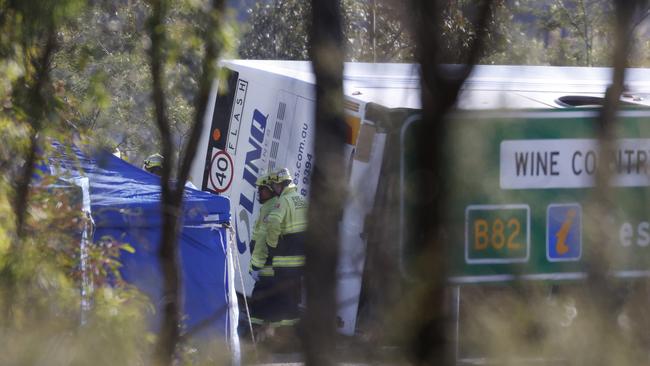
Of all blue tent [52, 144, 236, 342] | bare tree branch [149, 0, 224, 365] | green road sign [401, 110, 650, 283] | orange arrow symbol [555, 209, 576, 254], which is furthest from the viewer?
blue tent [52, 144, 236, 342]

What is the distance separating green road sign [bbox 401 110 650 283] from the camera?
2297 mm

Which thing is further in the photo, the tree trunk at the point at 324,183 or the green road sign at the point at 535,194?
the green road sign at the point at 535,194

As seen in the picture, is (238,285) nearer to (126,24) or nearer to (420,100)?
(126,24)

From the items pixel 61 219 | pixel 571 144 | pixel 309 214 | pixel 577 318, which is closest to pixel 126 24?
pixel 61 219

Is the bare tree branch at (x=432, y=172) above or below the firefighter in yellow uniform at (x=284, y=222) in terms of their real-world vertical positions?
below

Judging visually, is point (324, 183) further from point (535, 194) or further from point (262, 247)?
point (262, 247)

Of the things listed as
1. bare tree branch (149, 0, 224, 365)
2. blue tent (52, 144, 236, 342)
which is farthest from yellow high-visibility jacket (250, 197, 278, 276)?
bare tree branch (149, 0, 224, 365)

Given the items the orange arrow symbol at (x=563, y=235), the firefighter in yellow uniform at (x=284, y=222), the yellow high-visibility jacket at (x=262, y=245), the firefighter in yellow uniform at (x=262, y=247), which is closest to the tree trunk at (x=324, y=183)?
the orange arrow symbol at (x=563, y=235)

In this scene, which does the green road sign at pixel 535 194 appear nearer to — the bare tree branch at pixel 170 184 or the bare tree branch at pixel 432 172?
the bare tree branch at pixel 432 172

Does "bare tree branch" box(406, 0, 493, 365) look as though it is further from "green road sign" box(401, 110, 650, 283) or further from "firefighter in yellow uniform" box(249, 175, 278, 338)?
"firefighter in yellow uniform" box(249, 175, 278, 338)

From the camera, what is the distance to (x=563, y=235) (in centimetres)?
433

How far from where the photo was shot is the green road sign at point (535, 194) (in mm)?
2297

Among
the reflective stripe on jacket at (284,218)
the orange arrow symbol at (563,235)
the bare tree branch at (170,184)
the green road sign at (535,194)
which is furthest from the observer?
the reflective stripe on jacket at (284,218)

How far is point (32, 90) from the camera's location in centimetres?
310
